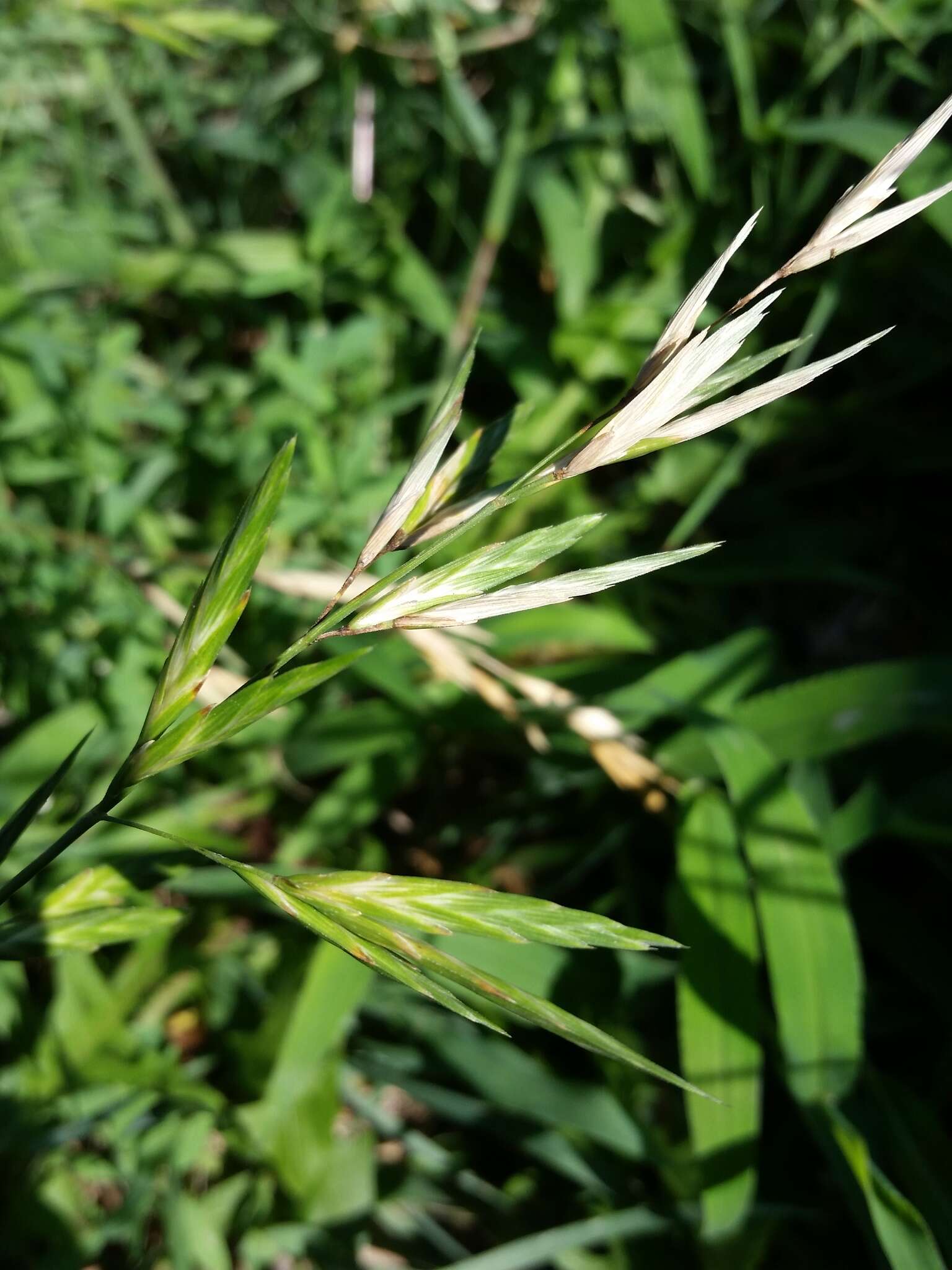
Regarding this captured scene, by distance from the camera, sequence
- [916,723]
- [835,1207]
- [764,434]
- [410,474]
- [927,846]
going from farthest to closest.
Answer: [764,434] → [927,846] → [835,1207] → [916,723] → [410,474]

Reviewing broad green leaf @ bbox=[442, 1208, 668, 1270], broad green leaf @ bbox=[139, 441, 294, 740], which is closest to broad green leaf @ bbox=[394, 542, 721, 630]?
broad green leaf @ bbox=[139, 441, 294, 740]

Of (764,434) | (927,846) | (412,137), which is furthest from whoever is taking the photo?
(412,137)

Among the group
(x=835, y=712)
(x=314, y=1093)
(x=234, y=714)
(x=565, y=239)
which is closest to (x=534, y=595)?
(x=234, y=714)

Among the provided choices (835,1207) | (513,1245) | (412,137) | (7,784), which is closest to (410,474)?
(7,784)

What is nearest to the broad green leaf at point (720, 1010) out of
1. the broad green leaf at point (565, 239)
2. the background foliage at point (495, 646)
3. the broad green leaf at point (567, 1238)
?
the background foliage at point (495, 646)

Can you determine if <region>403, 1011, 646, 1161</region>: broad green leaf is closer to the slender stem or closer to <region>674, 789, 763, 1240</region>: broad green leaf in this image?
<region>674, 789, 763, 1240</region>: broad green leaf

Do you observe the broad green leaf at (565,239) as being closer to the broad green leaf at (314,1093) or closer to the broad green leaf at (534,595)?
the broad green leaf at (314,1093)

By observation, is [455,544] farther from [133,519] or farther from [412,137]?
[412,137]

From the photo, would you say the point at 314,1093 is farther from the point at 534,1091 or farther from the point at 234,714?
the point at 234,714
